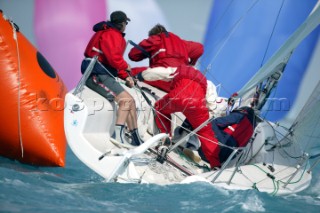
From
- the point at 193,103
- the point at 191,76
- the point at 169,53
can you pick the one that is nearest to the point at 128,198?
the point at 193,103

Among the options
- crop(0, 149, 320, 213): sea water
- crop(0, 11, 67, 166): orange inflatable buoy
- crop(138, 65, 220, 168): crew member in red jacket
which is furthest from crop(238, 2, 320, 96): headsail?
crop(0, 11, 67, 166): orange inflatable buoy

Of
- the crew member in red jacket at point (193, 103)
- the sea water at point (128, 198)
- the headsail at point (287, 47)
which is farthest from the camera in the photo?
the crew member in red jacket at point (193, 103)

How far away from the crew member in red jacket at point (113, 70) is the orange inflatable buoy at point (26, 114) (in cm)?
44

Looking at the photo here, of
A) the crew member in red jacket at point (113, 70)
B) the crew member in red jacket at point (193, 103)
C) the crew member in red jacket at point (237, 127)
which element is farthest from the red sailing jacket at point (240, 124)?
the crew member in red jacket at point (113, 70)

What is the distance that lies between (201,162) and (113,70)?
1.06m

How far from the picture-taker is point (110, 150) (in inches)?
138

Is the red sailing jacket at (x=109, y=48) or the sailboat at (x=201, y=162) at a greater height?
the red sailing jacket at (x=109, y=48)

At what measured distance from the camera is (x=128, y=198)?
9.96 ft

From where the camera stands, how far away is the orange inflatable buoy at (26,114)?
4.10 m

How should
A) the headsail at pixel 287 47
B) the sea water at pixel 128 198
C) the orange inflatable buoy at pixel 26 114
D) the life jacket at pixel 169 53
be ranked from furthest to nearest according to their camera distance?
the life jacket at pixel 169 53, the orange inflatable buoy at pixel 26 114, the headsail at pixel 287 47, the sea water at pixel 128 198

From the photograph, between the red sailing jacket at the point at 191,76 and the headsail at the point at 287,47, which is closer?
the headsail at the point at 287,47

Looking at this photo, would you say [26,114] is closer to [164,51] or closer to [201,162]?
[164,51]

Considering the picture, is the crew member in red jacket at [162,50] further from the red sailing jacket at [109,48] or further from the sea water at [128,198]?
the sea water at [128,198]

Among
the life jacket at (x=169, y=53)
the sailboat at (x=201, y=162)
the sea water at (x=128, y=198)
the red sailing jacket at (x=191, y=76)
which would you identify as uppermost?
the life jacket at (x=169, y=53)
